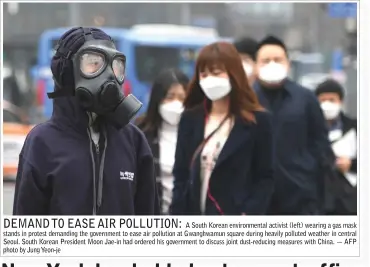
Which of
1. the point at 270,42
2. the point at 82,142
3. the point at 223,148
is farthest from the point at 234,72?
the point at 82,142

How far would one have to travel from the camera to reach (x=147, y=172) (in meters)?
Answer: 2.79

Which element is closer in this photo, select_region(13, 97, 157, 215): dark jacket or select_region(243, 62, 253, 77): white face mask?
select_region(13, 97, 157, 215): dark jacket

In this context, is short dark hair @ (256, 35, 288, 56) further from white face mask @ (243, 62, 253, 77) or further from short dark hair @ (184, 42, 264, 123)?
short dark hair @ (184, 42, 264, 123)

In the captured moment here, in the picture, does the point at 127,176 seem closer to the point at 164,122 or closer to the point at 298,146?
the point at 164,122

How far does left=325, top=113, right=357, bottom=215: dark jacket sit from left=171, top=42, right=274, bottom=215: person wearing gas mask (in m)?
0.45

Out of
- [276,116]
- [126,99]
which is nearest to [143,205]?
[126,99]

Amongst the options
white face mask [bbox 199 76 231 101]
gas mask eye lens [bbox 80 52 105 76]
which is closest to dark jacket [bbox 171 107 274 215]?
white face mask [bbox 199 76 231 101]

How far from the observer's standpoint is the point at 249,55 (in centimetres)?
418

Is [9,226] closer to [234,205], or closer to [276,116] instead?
[234,205]

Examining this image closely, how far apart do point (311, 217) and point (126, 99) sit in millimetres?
1131

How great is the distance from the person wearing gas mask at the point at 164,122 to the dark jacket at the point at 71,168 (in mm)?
969

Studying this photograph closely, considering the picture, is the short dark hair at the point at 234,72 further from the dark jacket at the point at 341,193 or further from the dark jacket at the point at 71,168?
the dark jacket at the point at 71,168

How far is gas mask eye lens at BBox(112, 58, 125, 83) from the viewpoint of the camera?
2.76 m

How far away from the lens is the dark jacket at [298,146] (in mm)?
3811
